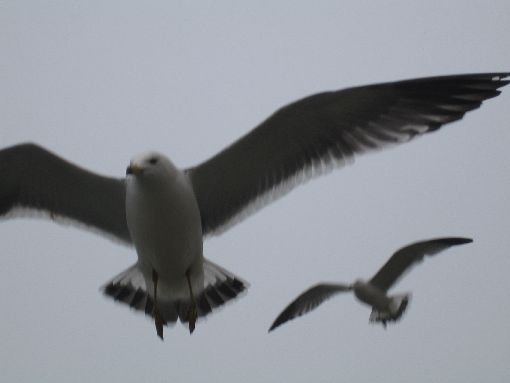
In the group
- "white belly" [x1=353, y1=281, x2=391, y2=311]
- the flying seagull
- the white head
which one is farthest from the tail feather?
"white belly" [x1=353, y1=281, x2=391, y2=311]

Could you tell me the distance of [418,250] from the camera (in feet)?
20.2

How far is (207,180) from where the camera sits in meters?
4.38

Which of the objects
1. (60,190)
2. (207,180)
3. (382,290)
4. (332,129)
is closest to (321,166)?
(332,129)

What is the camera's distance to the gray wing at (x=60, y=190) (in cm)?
432

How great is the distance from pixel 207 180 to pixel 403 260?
232cm

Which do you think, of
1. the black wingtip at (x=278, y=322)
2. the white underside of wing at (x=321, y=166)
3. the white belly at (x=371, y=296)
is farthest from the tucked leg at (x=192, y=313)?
the white belly at (x=371, y=296)

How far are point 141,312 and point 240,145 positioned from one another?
42.3 inches

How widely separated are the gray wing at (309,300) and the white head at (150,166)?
200 cm

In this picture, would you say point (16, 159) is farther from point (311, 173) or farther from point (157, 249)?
point (311, 173)

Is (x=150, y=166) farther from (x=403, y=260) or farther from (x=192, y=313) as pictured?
(x=403, y=260)

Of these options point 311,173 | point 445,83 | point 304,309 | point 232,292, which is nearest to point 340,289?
point 304,309

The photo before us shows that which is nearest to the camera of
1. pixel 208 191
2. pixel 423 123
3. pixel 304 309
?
pixel 423 123

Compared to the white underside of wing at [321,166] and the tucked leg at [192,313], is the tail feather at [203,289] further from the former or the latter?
the white underside of wing at [321,166]

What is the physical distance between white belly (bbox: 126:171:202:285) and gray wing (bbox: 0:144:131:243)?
34 centimetres
